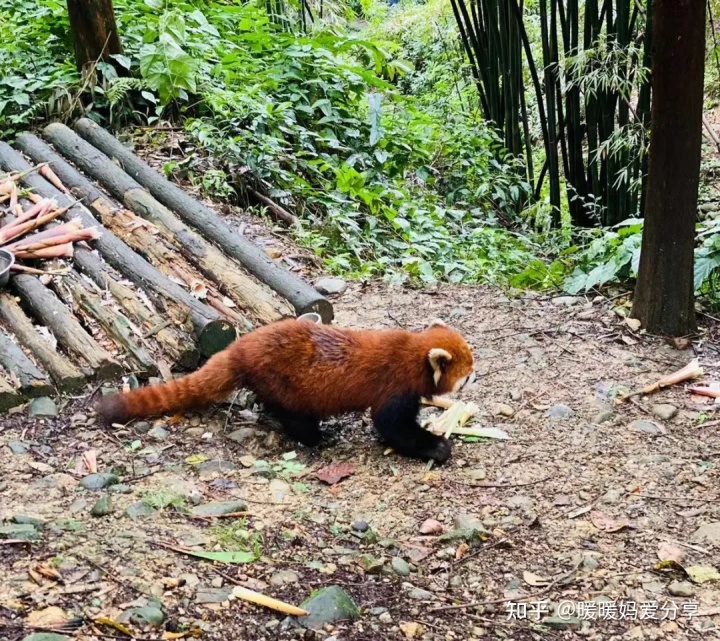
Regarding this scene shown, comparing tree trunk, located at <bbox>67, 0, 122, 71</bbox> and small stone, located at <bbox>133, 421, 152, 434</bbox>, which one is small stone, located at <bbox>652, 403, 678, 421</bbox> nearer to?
small stone, located at <bbox>133, 421, 152, 434</bbox>

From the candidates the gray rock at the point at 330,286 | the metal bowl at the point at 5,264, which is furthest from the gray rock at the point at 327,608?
the gray rock at the point at 330,286

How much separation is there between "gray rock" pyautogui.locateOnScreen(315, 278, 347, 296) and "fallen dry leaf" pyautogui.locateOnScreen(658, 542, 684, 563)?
3434 mm

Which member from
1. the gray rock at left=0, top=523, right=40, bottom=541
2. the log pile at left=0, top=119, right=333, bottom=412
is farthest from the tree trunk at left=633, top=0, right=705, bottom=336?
the gray rock at left=0, top=523, right=40, bottom=541

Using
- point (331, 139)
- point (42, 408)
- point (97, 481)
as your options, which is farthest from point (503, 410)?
point (331, 139)

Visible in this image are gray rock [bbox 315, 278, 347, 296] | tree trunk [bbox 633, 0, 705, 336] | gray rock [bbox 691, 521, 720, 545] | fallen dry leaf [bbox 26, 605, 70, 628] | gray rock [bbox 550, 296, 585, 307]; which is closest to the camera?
fallen dry leaf [bbox 26, 605, 70, 628]

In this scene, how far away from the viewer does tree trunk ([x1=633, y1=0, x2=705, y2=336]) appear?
14.7 feet

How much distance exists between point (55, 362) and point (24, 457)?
0.79 metres

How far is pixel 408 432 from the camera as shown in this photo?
385cm

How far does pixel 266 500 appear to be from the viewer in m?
3.41

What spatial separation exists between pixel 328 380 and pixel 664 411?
1.77 m

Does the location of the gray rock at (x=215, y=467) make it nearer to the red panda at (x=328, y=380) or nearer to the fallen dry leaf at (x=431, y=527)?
the red panda at (x=328, y=380)

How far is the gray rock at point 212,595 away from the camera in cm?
261

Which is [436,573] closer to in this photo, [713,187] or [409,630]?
[409,630]

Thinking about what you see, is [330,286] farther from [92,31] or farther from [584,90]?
[92,31]
